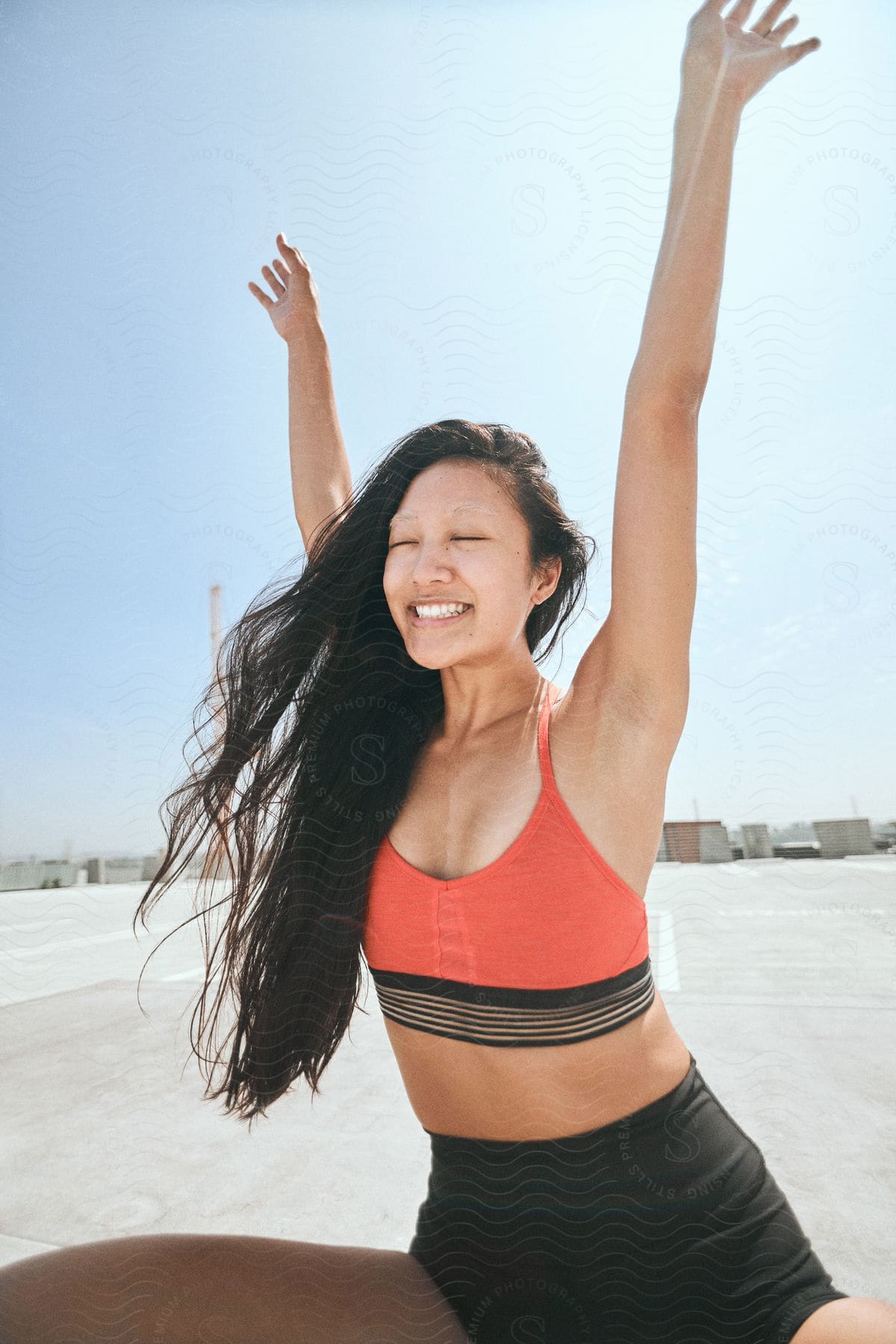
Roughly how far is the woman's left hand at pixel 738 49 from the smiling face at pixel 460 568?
37 cm

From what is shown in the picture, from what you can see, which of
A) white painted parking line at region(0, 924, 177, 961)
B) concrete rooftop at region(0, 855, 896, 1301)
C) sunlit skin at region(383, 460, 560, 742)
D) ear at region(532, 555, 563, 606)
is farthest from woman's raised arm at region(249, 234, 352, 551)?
white painted parking line at region(0, 924, 177, 961)

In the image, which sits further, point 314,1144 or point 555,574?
point 314,1144

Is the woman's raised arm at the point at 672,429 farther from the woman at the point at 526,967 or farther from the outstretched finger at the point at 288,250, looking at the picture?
the outstretched finger at the point at 288,250

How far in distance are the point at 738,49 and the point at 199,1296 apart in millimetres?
1060

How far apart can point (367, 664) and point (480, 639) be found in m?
0.19

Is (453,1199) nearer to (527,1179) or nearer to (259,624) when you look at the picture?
(527,1179)

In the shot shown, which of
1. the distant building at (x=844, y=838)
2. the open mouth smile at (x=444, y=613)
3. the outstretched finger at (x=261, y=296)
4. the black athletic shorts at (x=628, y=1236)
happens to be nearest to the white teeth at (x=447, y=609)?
the open mouth smile at (x=444, y=613)

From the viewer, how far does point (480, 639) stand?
653 mm

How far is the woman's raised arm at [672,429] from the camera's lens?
0.56 meters

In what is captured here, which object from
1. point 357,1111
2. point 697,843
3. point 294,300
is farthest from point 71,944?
point 294,300

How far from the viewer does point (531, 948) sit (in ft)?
1.77

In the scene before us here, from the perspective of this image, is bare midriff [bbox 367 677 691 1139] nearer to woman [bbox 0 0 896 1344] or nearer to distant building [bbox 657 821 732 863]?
woman [bbox 0 0 896 1344]

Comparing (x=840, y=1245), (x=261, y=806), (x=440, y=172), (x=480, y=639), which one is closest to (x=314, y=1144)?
(x=840, y=1245)

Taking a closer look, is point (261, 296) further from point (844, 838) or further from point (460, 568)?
point (844, 838)
